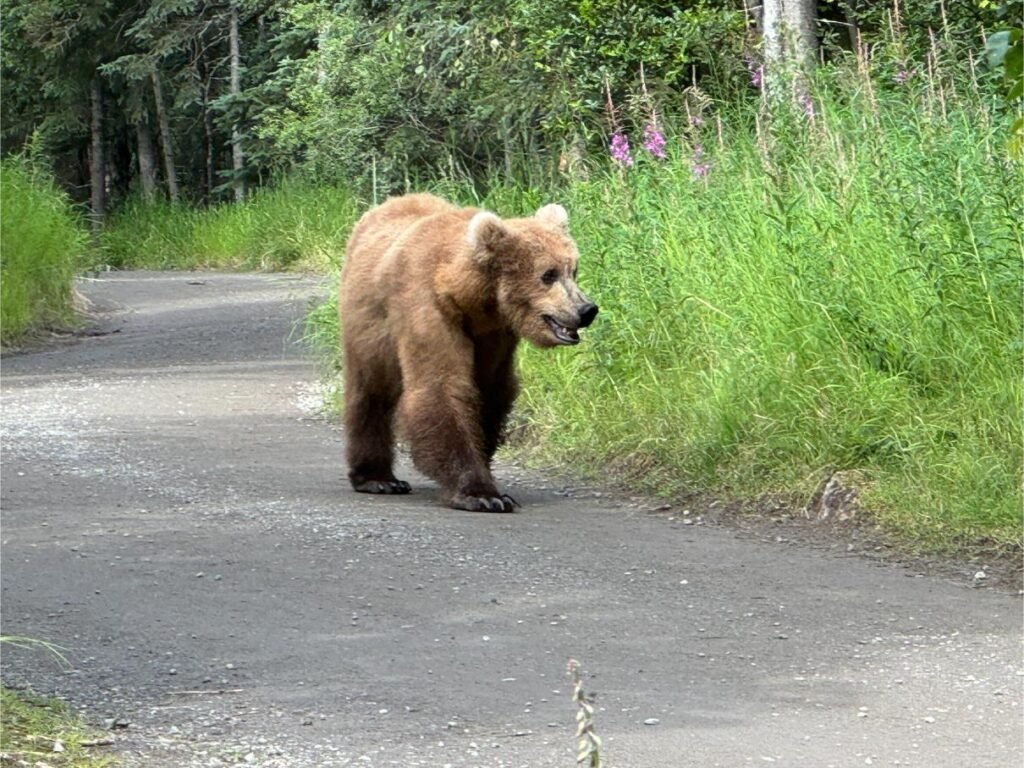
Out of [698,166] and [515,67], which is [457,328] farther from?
[515,67]

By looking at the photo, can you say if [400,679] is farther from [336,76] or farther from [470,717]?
[336,76]

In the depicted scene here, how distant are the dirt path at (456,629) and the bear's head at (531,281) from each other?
0.87 meters

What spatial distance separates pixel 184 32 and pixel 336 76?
2132 cm

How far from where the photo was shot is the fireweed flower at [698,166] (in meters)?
11.3

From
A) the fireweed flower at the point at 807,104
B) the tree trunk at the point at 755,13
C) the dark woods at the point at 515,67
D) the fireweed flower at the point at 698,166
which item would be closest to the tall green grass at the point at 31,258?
the dark woods at the point at 515,67

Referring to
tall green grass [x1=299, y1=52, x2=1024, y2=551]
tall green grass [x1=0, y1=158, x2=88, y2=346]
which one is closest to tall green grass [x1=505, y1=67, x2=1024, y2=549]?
tall green grass [x1=299, y1=52, x2=1024, y2=551]

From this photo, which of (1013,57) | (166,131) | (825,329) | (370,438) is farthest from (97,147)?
(1013,57)

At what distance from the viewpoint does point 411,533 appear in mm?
8031

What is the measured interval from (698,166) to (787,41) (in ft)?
5.02

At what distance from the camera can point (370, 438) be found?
30.0 ft

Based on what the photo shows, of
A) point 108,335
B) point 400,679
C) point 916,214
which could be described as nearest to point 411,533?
point 400,679

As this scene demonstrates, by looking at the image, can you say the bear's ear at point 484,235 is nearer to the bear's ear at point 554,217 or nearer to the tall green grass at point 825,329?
the bear's ear at point 554,217

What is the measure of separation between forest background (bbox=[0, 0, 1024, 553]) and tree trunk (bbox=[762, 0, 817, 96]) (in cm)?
3

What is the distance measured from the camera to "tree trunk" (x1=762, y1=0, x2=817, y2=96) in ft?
37.9
